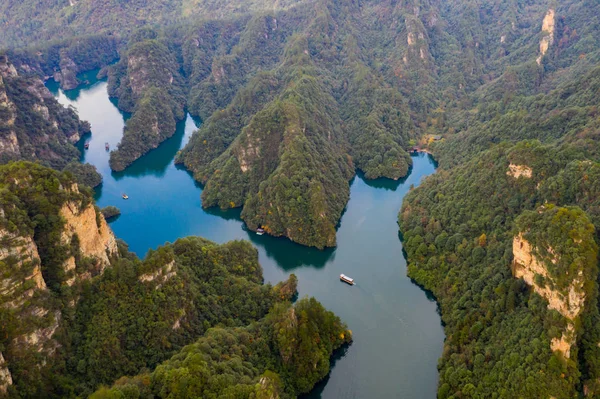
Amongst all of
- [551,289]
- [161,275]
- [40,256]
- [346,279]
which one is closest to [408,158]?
[346,279]

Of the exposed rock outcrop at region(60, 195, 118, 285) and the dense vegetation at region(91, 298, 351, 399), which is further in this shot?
the exposed rock outcrop at region(60, 195, 118, 285)

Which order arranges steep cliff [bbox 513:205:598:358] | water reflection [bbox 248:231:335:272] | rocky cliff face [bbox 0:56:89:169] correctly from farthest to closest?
rocky cliff face [bbox 0:56:89:169] → water reflection [bbox 248:231:335:272] → steep cliff [bbox 513:205:598:358]

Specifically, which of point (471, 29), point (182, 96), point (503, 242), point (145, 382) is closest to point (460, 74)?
point (471, 29)

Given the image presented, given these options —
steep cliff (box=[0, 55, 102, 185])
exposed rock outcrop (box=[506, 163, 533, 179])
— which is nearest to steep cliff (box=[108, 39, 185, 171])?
steep cliff (box=[0, 55, 102, 185])

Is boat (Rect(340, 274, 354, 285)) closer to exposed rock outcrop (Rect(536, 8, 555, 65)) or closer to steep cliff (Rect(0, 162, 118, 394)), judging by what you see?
steep cliff (Rect(0, 162, 118, 394))

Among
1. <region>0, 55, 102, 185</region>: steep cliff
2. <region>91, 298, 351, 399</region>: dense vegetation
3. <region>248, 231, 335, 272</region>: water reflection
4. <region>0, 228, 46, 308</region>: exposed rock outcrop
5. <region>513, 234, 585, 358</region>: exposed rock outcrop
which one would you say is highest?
<region>0, 55, 102, 185</region>: steep cliff

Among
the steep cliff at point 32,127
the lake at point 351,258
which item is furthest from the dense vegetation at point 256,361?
the steep cliff at point 32,127
